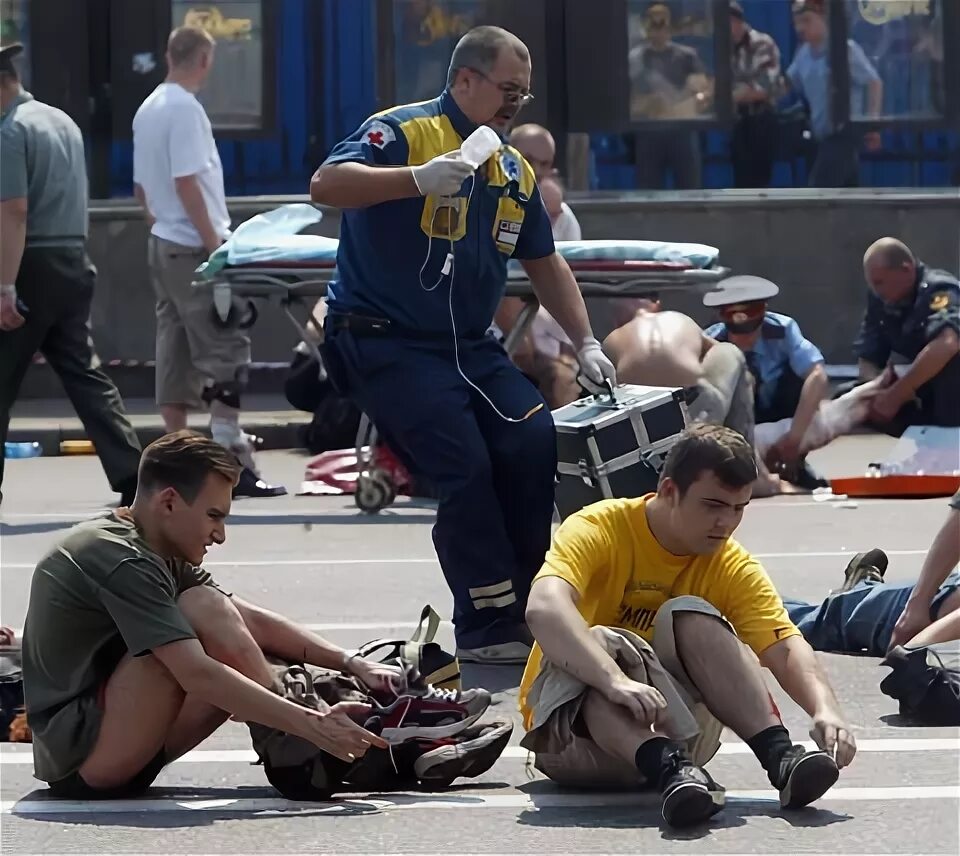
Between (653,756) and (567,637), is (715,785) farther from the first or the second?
(567,637)

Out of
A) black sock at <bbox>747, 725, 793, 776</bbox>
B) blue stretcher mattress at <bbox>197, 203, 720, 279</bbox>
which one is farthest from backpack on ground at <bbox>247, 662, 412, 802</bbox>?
blue stretcher mattress at <bbox>197, 203, 720, 279</bbox>

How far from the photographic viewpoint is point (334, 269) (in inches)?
422

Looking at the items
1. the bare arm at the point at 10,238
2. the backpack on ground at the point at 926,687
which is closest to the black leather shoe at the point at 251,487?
the bare arm at the point at 10,238

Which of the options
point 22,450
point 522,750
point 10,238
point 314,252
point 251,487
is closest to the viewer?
point 522,750

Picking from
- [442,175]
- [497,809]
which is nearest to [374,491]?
[442,175]

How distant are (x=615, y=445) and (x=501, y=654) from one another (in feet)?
2.49

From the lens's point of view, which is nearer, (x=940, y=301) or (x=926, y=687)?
(x=926, y=687)

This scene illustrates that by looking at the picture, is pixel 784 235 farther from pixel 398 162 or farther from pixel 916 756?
pixel 916 756

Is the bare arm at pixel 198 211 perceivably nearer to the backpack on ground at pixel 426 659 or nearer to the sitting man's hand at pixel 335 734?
the backpack on ground at pixel 426 659

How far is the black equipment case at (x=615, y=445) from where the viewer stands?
724 centimetres

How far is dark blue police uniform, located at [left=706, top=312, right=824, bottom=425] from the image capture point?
37.3 feet

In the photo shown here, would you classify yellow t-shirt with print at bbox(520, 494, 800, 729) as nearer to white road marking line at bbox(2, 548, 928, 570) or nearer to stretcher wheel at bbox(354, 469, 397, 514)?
white road marking line at bbox(2, 548, 928, 570)

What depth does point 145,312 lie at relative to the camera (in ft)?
50.2

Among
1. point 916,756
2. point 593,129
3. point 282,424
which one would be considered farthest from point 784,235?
point 916,756
